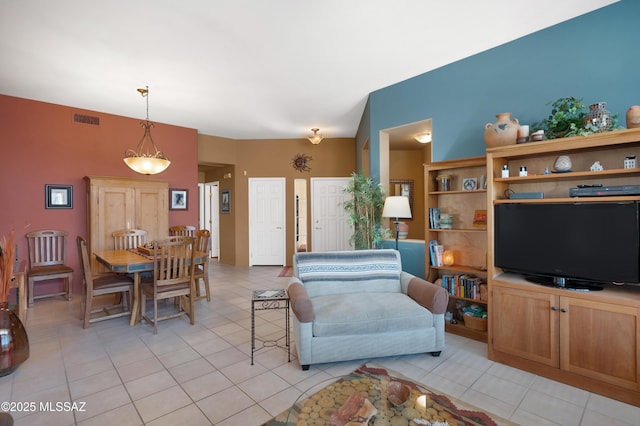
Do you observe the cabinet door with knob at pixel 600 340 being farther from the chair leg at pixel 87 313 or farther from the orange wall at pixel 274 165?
the orange wall at pixel 274 165

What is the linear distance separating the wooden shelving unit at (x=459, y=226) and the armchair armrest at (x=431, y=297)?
1.99 feet

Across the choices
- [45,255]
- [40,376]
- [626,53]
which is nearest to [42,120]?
[45,255]

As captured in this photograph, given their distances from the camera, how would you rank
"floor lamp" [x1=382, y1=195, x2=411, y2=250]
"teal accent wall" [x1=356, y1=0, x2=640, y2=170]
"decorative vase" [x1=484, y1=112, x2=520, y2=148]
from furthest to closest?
"floor lamp" [x1=382, y1=195, x2=411, y2=250] < "decorative vase" [x1=484, y1=112, x2=520, y2=148] < "teal accent wall" [x1=356, y1=0, x2=640, y2=170]

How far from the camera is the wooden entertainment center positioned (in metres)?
2.08

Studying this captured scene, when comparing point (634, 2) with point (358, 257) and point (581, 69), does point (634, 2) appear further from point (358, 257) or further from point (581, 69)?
point (358, 257)

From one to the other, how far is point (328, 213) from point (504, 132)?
463 centimetres

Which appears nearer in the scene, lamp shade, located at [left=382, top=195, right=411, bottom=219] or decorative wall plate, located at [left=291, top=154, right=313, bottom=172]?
lamp shade, located at [left=382, top=195, right=411, bottom=219]

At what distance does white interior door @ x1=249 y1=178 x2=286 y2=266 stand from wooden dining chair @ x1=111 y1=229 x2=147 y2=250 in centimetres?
274

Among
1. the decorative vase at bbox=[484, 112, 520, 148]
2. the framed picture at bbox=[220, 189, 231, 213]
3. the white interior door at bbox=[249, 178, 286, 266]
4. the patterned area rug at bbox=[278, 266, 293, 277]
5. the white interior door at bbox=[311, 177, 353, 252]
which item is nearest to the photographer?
the decorative vase at bbox=[484, 112, 520, 148]

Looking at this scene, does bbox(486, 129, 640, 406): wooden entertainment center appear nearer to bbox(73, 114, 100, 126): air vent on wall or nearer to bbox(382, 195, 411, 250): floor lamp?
bbox(382, 195, 411, 250): floor lamp

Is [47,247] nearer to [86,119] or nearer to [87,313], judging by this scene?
[87,313]

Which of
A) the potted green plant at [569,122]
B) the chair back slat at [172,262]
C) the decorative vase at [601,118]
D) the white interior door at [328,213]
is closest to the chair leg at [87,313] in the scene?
the chair back slat at [172,262]

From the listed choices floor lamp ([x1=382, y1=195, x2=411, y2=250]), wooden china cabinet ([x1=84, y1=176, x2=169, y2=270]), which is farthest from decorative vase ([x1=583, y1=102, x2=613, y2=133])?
wooden china cabinet ([x1=84, y1=176, x2=169, y2=270])

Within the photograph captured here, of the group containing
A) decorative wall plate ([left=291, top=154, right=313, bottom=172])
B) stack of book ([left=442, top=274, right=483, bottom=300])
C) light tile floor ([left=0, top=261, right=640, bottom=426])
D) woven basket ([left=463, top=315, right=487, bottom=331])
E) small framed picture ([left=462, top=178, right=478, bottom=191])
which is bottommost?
light tile floor ([left=0, top=261, right=640, bottom=426])
